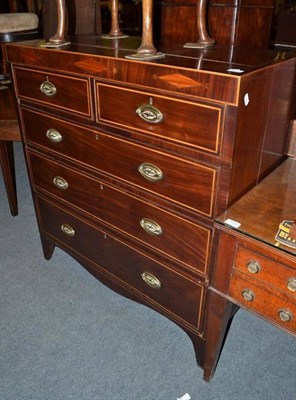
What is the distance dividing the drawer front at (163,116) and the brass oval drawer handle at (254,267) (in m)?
0.30

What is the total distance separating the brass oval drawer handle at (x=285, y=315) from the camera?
930 millimetres

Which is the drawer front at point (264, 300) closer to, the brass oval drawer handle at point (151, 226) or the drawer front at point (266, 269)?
the drawer front at point (266, 269)

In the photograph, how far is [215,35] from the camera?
1286 mm

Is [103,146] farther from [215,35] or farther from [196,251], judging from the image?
[215,35]

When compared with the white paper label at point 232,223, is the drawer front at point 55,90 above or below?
above

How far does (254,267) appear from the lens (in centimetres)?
94

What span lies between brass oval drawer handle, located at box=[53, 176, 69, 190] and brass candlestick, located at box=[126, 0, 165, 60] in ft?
2.00

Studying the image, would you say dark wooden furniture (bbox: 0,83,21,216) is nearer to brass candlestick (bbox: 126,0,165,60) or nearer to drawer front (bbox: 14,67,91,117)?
drawer front (bbox: 14,67,91,117)

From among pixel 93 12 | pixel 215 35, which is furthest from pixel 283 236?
pixel 93 12

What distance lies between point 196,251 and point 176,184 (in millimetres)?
212

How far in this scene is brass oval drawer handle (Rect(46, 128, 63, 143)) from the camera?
1.36m

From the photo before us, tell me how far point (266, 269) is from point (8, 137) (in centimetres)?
153

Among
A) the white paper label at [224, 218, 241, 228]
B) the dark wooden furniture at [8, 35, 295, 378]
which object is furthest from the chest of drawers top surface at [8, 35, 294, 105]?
the white paper label at [224, 218, 241, 228]

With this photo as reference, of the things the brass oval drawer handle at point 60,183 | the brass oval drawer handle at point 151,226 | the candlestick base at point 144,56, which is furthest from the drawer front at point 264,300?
the brass oval drawer handle at point 60,183
